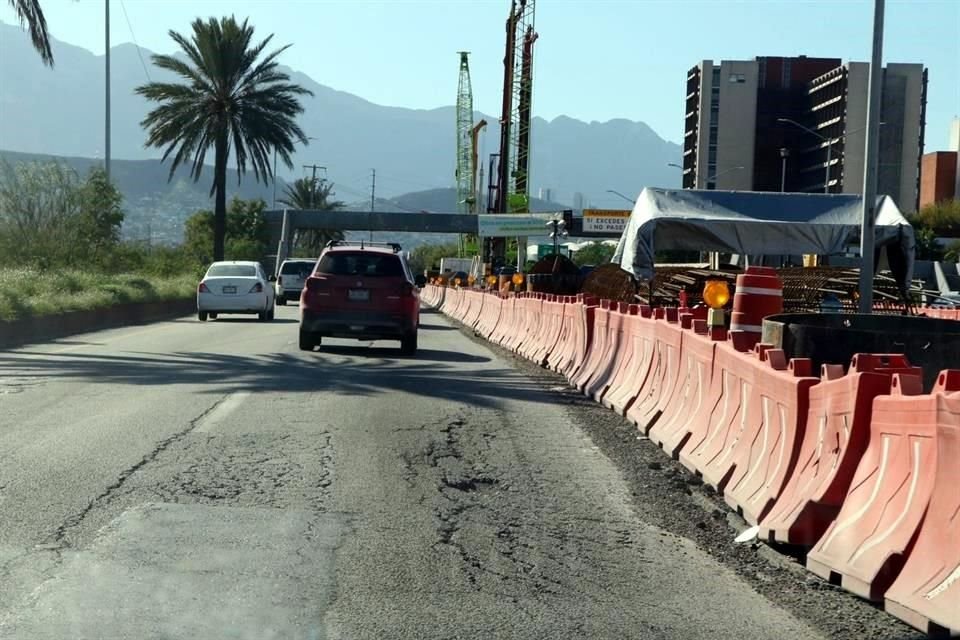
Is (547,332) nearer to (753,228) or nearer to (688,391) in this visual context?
(753,228)

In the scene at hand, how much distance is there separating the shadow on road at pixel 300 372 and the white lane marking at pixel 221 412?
0.49 metres

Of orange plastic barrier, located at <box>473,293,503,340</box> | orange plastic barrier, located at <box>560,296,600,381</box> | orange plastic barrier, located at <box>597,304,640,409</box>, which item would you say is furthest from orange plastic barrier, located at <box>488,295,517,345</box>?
orange plastic barrier, located at <box>597,304,640,409</box>

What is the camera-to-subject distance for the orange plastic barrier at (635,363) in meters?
12.4

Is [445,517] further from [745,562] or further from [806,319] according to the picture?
[806,319]

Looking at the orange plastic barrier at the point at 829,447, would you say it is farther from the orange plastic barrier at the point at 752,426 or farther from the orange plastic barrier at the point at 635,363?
the orange plastic barrier at the point at 635,363

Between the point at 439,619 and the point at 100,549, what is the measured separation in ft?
6.41

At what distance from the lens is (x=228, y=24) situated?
4662 cm

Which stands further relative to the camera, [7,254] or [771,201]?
[7,254]

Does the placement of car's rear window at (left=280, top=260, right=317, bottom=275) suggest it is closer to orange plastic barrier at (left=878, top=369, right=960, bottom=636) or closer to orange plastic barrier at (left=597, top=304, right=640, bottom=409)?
orange plastic barrier at (left=597, top=304, right=640, bottom=409)

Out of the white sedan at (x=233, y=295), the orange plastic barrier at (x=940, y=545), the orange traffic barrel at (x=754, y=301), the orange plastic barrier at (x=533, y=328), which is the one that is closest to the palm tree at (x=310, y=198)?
the white sedan at (x=233, y=295)

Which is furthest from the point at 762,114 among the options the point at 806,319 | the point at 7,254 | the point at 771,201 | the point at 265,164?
the point at 806,319

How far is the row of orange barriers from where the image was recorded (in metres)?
5.08

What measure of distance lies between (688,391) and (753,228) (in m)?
10.5

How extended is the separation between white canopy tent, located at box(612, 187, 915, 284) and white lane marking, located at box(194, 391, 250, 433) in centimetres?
792
